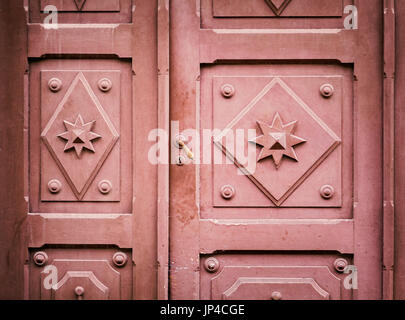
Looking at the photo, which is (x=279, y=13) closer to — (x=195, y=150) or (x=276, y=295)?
(x=195, y=150)

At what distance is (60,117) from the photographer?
6.93 feet

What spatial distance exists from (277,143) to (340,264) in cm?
77

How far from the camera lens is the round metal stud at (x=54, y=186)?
2107mm

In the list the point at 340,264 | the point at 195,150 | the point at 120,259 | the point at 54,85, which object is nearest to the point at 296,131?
the point at 195,150

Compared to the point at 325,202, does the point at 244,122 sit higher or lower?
higher

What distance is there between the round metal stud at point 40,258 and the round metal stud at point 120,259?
1.31 ft

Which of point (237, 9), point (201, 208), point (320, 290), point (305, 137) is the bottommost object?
point (320, 290)

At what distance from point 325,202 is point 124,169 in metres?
1.17

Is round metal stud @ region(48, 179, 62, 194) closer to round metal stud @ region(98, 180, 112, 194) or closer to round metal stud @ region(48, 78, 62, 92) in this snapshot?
round metal stud @ region(98, 180, 112, 194)

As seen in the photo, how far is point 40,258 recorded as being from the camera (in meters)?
2.09

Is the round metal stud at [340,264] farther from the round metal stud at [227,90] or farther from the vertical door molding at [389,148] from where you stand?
the round metal stud at [227,90]

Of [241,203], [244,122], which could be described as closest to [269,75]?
[244,122]

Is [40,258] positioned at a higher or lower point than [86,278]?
higher

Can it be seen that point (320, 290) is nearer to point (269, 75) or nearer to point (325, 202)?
point (325, 202)
